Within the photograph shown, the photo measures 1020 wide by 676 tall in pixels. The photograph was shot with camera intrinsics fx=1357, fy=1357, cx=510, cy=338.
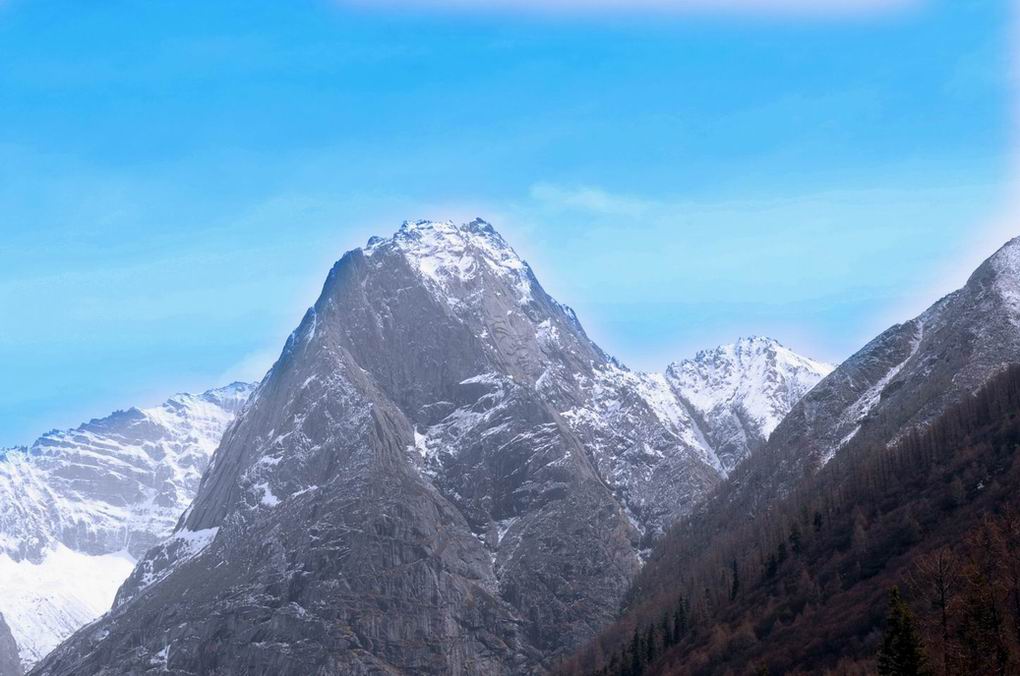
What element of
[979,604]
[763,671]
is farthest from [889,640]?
[763,671]

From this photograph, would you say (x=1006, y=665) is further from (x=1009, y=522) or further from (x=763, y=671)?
(x=1009, y=522)

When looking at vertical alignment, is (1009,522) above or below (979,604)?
above

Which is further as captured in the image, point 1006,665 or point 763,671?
point 763,671

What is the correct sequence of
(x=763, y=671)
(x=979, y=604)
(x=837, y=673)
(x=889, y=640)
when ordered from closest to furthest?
(x=889, y=640)
(x=979, y=604)
(x=763, y=671)
(x=837, y=673)

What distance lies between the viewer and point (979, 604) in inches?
5832

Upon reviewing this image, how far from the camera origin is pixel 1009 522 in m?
198

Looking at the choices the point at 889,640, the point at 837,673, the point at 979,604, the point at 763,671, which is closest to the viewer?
the point at 889,640

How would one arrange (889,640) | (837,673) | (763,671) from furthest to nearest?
(837,673)
(763,671)
(889,640)

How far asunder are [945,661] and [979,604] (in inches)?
464

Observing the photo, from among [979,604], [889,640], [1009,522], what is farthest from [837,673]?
[889,640]

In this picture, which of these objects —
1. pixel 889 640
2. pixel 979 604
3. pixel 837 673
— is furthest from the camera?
pixel 837 673

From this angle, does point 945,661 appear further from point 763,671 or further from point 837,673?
point 837,673

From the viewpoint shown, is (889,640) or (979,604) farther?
(979,604)

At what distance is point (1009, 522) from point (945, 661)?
65860mm
